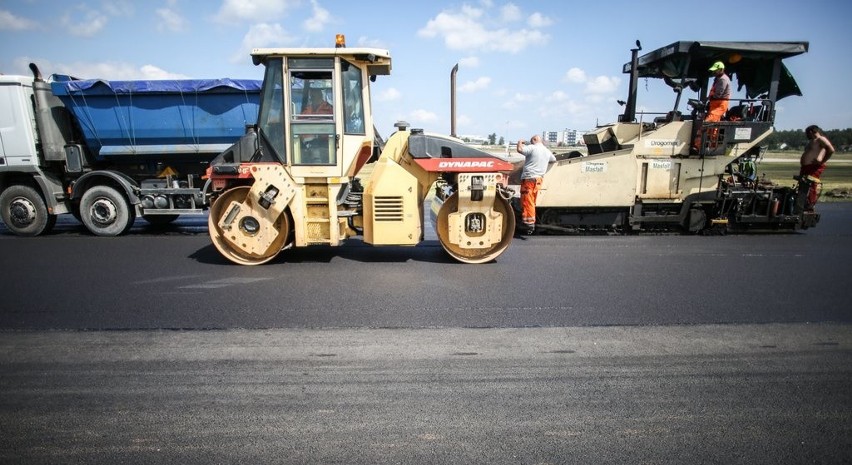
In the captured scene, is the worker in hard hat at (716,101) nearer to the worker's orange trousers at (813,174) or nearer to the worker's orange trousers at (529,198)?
the worker's orange trousers at (813,174)

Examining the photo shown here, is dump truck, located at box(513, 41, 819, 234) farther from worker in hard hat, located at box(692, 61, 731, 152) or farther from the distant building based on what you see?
the distant building

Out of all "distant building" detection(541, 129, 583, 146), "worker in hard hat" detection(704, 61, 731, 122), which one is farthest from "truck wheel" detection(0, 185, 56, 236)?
"worker in hard hat" detection(704, 61, 731, 122)

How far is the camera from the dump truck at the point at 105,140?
811cm

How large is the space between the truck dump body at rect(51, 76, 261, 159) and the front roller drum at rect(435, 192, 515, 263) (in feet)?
14.1

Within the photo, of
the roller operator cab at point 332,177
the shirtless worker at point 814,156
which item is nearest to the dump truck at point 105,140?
the roller operator cab at point 332,177

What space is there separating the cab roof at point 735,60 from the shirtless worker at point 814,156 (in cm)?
88

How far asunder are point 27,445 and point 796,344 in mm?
5192

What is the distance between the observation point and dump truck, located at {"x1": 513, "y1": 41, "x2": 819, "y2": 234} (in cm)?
808

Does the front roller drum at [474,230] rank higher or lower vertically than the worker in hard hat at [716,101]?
lower

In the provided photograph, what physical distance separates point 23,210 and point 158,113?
2.93m

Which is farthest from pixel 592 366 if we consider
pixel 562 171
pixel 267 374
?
pixel 562 171

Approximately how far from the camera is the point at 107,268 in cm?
604

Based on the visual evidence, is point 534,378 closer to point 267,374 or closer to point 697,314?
point 267,374

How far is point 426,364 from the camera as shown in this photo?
11.1ft
